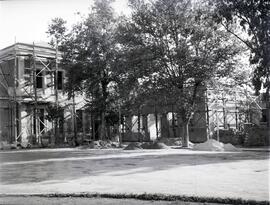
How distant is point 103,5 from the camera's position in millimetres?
30312

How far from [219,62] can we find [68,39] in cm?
1235

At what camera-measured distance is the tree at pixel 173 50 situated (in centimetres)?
2356

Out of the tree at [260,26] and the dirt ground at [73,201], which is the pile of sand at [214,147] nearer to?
the tree at [260,26]

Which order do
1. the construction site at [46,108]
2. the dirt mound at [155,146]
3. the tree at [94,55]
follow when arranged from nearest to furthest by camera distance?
the dirt mound at [155,146] → the tree at [94,55] → the construction site at [46,108]

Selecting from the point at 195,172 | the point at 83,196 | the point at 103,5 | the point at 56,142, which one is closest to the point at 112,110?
the point at 56,142

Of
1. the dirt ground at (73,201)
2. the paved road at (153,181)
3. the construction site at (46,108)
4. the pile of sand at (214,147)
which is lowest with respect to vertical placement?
the dirt ground at (73,201)

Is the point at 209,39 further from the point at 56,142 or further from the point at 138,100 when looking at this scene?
the point at 56,142

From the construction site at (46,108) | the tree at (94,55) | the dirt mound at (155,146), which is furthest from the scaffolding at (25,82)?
the dirt mound at (155,146)

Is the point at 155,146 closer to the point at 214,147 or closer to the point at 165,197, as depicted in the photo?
the point at 214,147

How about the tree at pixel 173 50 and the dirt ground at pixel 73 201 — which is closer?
the dirt ground at pixel 73 201

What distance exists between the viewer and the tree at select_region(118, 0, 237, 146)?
23.6 m

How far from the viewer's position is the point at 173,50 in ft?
78.6

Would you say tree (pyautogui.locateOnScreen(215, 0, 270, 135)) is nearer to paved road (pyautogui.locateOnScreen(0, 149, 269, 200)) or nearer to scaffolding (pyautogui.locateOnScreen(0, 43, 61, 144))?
paved road (pyautogui.locateOnScreen(0, 149, 269, 200))

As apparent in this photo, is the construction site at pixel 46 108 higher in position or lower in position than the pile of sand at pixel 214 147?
higher
